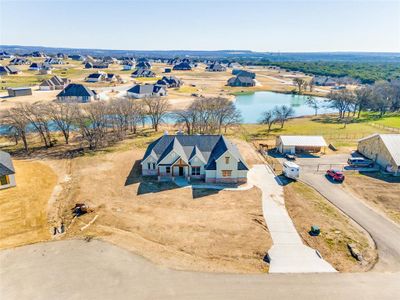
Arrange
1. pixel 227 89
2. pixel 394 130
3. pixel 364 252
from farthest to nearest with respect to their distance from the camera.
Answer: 1. pixel 227 89
2. pixel 394 130
3. pixel 364 252

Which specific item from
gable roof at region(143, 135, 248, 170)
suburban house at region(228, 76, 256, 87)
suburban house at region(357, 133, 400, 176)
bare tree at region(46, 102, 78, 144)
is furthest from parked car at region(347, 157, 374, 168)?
suburban house at region(228, 76, 256, 87)

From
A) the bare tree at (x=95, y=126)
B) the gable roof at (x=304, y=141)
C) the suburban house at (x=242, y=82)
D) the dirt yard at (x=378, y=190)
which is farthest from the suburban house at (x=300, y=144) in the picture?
the suburban house at (x=242, y=82)

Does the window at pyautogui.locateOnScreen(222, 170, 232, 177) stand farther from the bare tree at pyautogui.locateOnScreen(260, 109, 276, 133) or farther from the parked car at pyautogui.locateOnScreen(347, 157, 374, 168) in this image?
the bare tree at pyautogui.locateOnScreen(260, 109, 276, 133)

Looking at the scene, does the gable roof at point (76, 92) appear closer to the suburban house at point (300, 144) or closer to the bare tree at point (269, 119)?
the bare tree at point (269, 119)

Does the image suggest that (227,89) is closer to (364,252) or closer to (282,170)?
(282,170)

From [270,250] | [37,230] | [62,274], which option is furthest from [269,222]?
[37,230]

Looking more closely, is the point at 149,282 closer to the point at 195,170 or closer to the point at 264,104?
the point at 195,170
